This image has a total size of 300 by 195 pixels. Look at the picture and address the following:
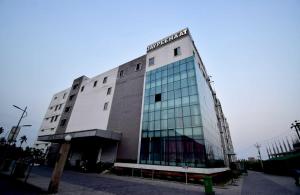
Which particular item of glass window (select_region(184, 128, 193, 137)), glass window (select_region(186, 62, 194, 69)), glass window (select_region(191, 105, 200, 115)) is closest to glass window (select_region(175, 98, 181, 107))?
glass window (select_region(191, 105, 200, 115))

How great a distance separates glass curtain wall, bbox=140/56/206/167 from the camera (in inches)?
691

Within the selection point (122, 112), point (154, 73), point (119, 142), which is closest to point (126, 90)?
point (122, 112)

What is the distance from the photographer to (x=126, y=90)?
28.2m

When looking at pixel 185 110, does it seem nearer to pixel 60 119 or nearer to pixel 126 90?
pixel 126 90

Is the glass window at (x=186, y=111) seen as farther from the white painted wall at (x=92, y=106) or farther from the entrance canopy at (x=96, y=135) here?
the white painted wall at (x=92, y=106)

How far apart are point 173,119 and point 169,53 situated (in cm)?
1258

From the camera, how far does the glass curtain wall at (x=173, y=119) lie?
17.6 metres

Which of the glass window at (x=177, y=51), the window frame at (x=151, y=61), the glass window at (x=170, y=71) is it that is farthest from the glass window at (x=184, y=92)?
the window frame at (x=151, y=61)

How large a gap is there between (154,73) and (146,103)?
597 centimetres

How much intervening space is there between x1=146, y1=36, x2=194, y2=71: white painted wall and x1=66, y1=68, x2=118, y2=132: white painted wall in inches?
405

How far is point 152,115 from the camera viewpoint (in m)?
22.7

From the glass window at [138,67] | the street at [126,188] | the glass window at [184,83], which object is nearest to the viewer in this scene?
the street at [126,188]

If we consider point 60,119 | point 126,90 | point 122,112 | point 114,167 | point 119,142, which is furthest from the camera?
point 60,119

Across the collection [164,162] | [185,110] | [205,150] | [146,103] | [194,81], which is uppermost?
[194,81]
